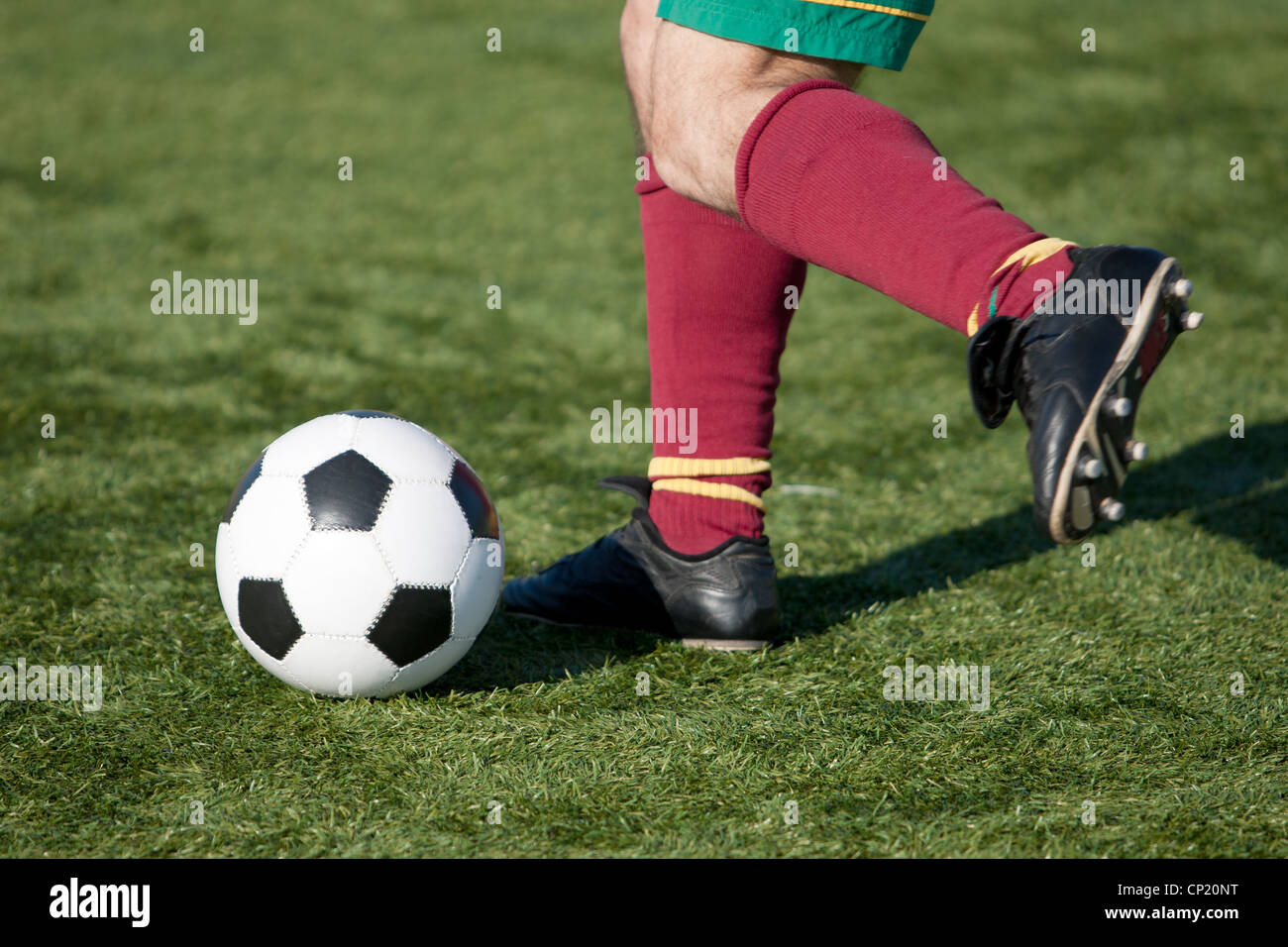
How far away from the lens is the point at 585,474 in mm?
3420

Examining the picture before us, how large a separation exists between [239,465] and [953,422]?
2.18 metres

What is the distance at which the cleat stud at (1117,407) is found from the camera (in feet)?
4.74

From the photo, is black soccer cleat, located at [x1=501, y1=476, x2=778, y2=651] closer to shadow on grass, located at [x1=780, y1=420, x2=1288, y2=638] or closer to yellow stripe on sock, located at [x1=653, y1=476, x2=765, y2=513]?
yellow stripe on sock, located at [x1=653, y1=476, x2=765, y2=513]

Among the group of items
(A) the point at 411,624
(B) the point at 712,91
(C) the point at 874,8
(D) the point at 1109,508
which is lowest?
(A) the point at 411,624

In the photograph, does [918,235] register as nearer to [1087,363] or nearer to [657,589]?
[1087,363]

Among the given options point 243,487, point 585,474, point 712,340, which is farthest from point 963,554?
point 243,487

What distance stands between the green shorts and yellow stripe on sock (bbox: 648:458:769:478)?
0.76 metres

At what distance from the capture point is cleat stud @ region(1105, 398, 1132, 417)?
4.74ft

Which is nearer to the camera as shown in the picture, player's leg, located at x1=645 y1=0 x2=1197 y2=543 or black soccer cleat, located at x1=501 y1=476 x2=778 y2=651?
player's leg, located at x1=645 y1=0 x2=1197 y2=543

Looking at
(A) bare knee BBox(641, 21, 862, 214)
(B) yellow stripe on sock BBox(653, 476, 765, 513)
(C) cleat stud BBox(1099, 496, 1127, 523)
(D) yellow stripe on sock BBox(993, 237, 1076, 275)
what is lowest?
(C) cleat stud BBox(1099, 496, 1127, 523)

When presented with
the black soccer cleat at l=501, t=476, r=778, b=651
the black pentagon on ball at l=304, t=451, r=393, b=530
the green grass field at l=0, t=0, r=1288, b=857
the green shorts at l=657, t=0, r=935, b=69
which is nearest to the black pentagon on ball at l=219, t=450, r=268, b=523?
the black pentagon on ball at l=304, t=451, r=393, b=530

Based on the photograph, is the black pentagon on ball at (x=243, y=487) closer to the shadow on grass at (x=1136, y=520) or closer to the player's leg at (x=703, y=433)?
the player's leg at (x=703, y=433)

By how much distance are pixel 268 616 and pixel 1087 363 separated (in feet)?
4.13

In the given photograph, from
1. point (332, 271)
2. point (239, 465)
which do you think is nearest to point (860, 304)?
point (332, 271)
